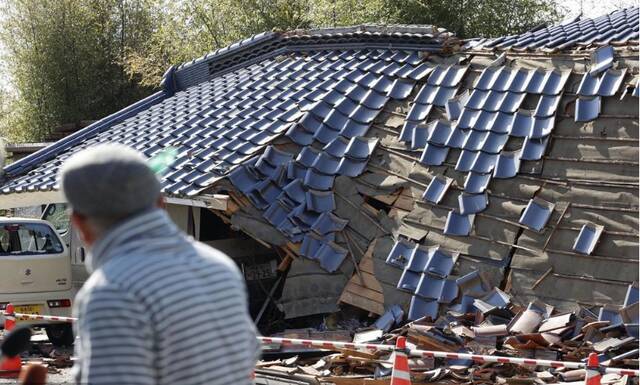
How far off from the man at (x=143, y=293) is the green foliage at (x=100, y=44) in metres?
29.2

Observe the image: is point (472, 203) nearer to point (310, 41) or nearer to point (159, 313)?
point (310, 41)

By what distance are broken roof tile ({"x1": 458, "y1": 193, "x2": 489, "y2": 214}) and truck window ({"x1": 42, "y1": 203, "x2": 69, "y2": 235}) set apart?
270 inches

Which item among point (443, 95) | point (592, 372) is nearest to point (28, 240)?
point (443, 95)

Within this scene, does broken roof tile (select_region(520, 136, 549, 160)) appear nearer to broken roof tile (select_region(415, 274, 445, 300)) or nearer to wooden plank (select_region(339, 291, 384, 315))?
broken roof tile (select_region(415, 274, 445, 300))

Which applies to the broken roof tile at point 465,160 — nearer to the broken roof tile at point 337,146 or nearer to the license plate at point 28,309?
the broken roof tile at point 337,146

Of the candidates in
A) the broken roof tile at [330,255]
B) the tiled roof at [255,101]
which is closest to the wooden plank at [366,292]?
the broken roof tile at [330,255]

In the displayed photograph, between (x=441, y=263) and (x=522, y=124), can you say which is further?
(x=522, y=124)

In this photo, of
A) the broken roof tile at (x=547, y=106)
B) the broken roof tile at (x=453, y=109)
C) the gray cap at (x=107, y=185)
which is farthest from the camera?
the broken roof tile at (x=453, y=109)

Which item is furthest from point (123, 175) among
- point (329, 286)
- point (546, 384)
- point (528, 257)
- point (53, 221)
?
point (53, 221)

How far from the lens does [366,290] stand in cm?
1362

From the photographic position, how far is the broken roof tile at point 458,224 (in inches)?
519

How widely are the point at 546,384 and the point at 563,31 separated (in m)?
6.43

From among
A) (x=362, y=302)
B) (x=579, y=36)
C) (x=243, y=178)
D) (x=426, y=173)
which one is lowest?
(x=362, y=302)

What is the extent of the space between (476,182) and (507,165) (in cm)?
43
